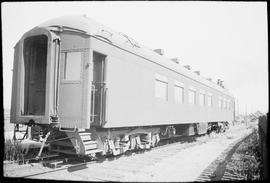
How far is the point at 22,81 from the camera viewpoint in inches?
283

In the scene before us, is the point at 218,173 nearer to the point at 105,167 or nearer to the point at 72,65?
the point at 105,167

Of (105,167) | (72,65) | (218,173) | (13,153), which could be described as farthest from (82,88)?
(218,173)

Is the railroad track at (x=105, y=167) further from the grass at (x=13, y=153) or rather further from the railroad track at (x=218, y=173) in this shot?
the grass at (x=13, y=153)

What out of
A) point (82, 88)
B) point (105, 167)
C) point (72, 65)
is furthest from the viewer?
point (105, 167)

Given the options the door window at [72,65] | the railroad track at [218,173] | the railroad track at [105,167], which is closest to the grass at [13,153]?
the railroad track at [105,167]

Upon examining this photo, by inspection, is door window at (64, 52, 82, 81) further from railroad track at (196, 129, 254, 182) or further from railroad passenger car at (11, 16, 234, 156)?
railroad track at (196, 129, 254, 182)

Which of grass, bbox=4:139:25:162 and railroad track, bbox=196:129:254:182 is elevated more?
grass, bbox=4:139:25:162

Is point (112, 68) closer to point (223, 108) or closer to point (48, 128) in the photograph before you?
point (48, 128)

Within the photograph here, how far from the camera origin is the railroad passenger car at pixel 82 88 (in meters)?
Result: 6.62

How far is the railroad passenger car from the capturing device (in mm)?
6617

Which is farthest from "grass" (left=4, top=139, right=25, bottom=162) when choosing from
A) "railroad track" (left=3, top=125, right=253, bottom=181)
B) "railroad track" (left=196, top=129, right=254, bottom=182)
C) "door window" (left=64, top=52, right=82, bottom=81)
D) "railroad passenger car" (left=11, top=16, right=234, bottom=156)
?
"railroad track" (left=196, top=129, right=254, bottom=182)

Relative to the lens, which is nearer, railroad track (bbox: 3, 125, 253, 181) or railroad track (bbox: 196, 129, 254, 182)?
railroad track (bbox: 3, 125, 253, 181)

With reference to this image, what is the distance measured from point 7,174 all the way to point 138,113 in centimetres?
402

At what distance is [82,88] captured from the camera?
6582 millimetres
